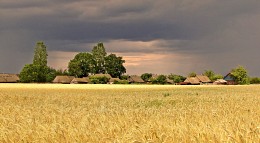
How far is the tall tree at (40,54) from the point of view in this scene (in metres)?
135

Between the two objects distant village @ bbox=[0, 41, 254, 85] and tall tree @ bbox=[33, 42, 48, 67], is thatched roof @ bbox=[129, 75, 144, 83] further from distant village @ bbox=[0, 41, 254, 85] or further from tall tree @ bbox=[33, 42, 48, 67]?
tall tree @ bbox=[33, 42, 48, 67]

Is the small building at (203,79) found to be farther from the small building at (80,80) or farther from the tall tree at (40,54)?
the tall tree at (40,54)

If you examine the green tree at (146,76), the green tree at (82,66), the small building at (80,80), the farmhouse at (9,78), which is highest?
the green tree at (82,66)

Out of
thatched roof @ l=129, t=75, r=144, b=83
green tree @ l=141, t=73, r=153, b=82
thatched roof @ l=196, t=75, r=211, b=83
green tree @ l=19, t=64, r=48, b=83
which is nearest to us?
green tree @ l=19, t=64, r=48, b=83

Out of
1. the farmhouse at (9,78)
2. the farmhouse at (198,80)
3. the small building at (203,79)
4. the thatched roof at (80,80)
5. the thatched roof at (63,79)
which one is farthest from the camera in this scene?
the small building at (203,79)

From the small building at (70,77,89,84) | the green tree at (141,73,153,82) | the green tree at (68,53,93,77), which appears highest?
the green tree at (68,53,93,77)

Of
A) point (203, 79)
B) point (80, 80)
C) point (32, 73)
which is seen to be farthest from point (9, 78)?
point (203, 79)

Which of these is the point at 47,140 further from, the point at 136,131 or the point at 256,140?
the point at 256,140

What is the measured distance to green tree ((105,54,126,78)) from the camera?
497 ft

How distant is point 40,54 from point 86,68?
19808 mm

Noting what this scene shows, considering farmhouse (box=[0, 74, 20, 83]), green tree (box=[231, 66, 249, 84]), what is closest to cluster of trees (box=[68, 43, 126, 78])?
farmhouse (box=[0, 74, 20, 83])

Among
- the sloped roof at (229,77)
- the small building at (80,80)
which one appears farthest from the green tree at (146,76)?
the small building at (80,80)

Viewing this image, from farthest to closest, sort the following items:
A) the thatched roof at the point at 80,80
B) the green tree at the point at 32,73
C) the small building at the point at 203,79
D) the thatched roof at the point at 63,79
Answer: the small building at the point at 203,79
the thatched roof at the point at 63,79
the thatched roof at the point at 80,80
the green tree at the point at 32,73

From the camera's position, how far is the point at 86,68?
148 metres
